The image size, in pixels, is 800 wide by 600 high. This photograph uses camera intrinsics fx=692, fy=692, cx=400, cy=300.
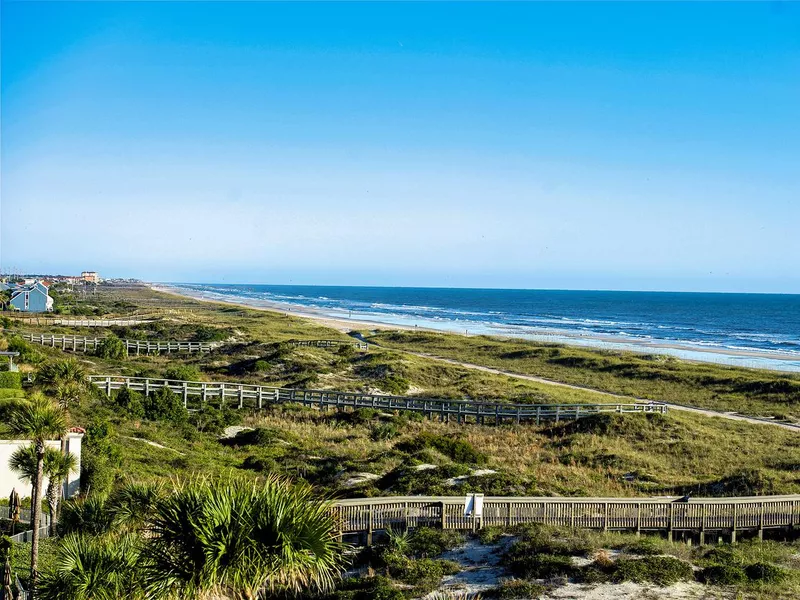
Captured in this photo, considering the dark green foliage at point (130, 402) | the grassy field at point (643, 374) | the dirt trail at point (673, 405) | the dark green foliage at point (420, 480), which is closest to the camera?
the dark green foliage at point (420, 480)

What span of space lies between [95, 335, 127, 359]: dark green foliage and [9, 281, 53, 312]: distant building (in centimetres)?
5927

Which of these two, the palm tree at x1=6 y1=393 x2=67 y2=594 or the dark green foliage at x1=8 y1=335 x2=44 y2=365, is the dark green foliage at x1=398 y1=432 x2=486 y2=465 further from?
the dark green foliage at x1=8 y1=335 x2=44 y2=365

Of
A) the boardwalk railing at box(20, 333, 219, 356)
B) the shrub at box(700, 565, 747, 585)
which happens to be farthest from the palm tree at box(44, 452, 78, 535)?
the boardwalk railing at box(20, 333, 219, 356)

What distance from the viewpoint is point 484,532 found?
17516mm

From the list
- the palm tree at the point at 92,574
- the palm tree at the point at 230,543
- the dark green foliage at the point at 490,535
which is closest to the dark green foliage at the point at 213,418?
the dark green foliage at the point at 490,535

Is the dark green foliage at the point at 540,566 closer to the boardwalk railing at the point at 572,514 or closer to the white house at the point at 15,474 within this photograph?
the boardwalk railing at the point at 572,514

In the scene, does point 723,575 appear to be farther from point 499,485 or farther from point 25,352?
point 25,352

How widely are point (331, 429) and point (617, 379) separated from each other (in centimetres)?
3521

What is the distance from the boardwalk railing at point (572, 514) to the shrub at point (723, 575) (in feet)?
11.1

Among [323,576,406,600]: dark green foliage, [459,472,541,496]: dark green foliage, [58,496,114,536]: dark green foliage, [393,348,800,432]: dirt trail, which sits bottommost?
[393,348,800,432]: dirt trail

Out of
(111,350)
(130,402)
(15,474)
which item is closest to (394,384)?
(130,402)

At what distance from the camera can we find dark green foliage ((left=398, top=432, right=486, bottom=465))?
27469mm

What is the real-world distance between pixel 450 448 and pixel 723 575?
14338 millimetres

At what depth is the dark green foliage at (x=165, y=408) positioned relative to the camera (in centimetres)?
3319
